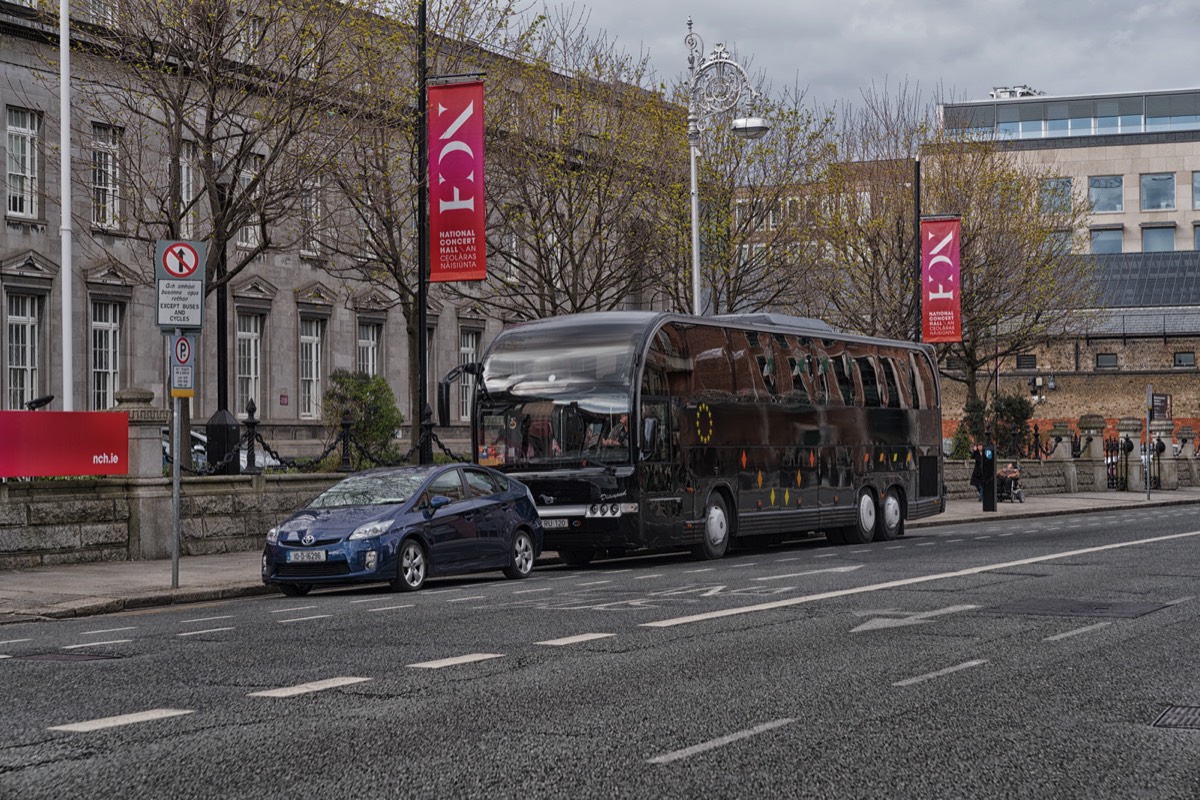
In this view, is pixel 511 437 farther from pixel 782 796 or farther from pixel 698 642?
pixel 782 796

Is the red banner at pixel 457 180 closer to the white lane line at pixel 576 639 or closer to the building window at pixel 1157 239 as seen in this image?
the white lane line at pixel 576 639

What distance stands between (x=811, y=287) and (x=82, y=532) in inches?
1086

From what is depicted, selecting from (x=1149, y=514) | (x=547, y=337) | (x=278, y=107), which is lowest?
(x=1149, y=514)

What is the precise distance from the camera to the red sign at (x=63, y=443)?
20.3 m

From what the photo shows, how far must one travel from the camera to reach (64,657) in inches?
456

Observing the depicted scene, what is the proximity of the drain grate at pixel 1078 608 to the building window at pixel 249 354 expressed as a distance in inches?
1180

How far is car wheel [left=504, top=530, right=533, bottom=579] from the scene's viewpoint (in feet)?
64.2

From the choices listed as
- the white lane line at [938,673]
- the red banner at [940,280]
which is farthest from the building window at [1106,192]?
the white lane line at [938,673]

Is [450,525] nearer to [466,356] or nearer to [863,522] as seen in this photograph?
[863,522]

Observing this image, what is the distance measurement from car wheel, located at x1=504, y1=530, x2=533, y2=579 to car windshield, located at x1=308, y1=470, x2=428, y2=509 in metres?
1.69

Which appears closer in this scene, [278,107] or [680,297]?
[278,107]

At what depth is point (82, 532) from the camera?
21188 mm

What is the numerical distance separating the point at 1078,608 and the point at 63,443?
1320 centimetres

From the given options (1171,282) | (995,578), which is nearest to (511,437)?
(995,578)
